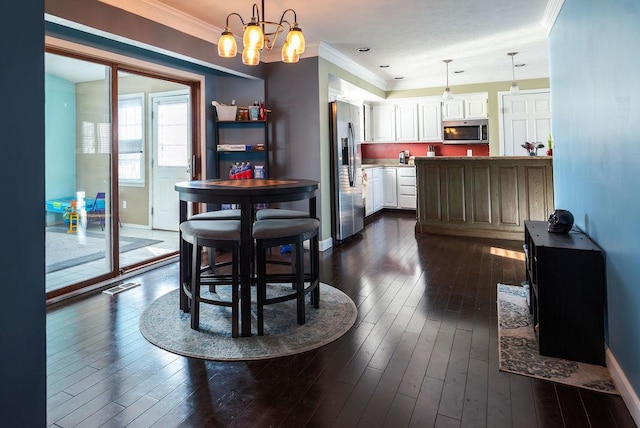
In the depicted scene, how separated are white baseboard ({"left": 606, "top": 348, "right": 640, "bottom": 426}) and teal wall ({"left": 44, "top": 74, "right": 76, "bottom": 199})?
164 inches

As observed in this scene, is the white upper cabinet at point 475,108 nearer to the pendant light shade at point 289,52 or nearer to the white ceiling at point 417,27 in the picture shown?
the white ceiling at point 417,27

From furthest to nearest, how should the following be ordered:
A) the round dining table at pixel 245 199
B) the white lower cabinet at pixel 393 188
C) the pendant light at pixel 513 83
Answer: the white lower cabinet at pixel 393 188 → the pendant light at pixel 513 83 → the round dining table at pixel 245 199

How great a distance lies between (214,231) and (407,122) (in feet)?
20.5

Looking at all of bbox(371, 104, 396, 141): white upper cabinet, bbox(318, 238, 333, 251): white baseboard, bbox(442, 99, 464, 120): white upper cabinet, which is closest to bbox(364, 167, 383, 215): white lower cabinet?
bbox(371, 104, 396, 141): white upper cabinet

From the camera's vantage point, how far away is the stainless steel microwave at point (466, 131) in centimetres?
717

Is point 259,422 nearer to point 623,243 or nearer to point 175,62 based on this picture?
point 623,243

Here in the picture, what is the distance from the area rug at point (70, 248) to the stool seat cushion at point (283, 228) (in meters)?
2.06

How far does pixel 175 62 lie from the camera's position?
407cm

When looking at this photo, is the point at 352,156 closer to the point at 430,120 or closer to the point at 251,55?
the point at 251,55

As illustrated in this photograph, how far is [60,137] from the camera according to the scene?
3.32 m

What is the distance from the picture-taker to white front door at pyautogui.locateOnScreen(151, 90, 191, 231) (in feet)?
15.2

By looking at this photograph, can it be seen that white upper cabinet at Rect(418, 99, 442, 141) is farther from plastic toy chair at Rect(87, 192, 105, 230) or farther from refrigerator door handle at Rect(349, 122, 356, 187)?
plastic toy chair at Rect(87, 192, 105, 230)

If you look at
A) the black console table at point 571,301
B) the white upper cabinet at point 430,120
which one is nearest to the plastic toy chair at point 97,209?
the black console table at point 571,301

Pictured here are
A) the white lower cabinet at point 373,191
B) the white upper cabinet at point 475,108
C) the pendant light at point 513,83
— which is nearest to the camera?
the pendant light at point 513,83
